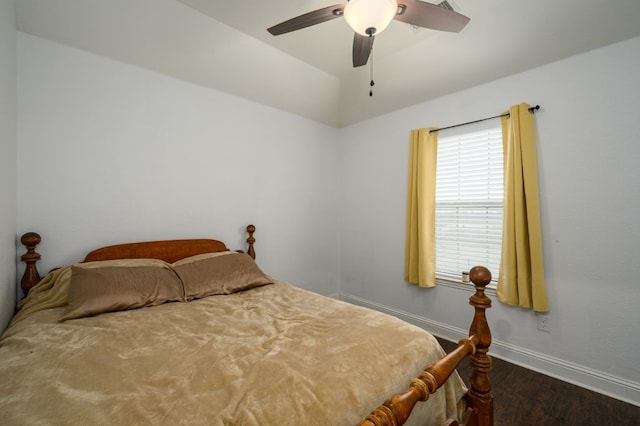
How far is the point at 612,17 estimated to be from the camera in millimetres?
1797

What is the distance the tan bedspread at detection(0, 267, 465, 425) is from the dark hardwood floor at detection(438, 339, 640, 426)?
0.89m

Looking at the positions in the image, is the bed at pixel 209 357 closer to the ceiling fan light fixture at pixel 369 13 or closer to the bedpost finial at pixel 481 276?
the bedpost finial at pixel 481 276

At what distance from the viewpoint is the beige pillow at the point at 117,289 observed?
5.21 ft

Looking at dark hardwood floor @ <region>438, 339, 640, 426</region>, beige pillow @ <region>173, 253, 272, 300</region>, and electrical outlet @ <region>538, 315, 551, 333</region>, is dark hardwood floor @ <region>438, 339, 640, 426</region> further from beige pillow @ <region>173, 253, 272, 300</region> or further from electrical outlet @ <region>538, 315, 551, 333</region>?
beige pillow @ <region>173, 253, 272, 300</region>

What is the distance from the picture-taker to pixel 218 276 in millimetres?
2133

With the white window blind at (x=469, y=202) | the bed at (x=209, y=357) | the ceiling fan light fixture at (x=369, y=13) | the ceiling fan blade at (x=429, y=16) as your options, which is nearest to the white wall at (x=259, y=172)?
the white window blind at (x=469, y=202)

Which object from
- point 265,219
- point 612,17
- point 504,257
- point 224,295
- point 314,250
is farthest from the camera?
point 314,250

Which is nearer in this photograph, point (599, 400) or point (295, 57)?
point (599, 400)

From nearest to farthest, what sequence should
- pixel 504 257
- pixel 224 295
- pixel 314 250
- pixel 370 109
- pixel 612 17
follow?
pixel 612 17, pixel 224 295, pixel 504 257, pixel 370 109, pixel 314 250

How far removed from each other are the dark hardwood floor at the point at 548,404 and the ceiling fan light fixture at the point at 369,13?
2389 mm

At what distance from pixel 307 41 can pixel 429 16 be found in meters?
1.28

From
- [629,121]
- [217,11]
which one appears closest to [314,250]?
[217,11]

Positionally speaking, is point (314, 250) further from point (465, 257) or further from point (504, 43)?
point (504, 43)

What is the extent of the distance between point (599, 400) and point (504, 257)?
107 centimetres
